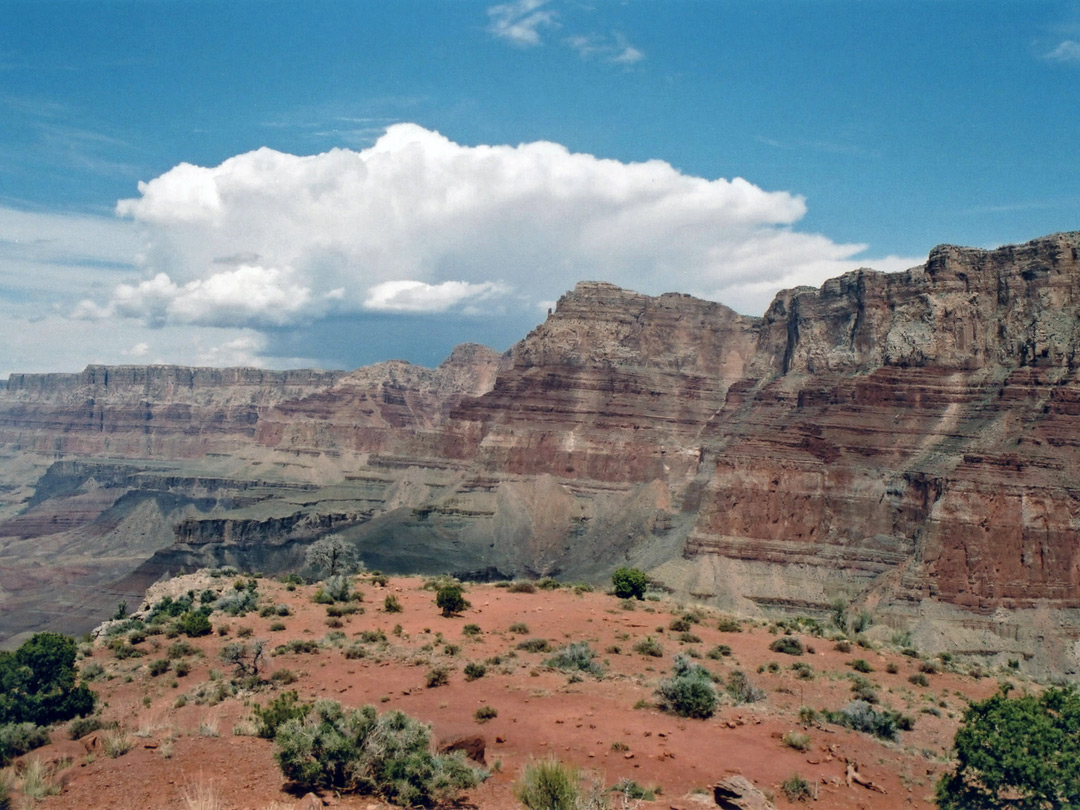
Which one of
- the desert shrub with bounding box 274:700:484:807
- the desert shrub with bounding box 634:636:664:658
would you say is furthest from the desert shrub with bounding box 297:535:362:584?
the desert shrub with bounding box 274:700:484:807

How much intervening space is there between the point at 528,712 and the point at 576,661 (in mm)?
5342

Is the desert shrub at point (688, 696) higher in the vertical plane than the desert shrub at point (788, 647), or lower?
higher

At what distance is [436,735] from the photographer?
23.8 meters

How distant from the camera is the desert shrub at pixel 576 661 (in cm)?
3089

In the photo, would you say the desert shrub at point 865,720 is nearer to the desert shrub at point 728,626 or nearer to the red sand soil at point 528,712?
the red sand soil at point 528,712

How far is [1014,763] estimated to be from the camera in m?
21.2

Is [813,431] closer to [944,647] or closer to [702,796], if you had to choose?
[944,647]

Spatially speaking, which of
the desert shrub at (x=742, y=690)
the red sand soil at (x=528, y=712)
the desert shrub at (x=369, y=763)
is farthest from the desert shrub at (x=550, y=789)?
the desert shrub at (x=742, y=690)

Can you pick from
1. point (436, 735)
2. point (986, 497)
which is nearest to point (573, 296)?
point (986, 497)

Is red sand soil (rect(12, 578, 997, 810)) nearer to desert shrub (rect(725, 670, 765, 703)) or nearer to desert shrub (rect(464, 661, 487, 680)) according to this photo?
desert shrub (rect(464, 661, 487, 680))

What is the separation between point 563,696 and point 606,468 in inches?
4491

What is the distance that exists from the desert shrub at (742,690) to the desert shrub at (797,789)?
23.3 ft

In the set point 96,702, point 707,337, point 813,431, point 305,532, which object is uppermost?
point 707,337

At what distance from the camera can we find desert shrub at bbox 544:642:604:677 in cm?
3089
